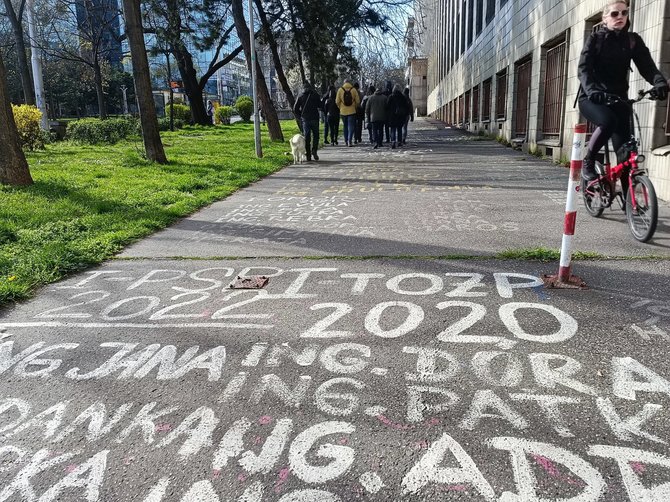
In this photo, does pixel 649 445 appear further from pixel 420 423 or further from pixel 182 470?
pixel 182 470

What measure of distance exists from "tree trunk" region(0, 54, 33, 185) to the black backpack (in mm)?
9976

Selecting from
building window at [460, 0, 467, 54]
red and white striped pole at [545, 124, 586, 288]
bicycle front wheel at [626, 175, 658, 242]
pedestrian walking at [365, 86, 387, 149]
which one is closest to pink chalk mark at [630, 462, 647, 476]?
red and white striped pole at [545, 124, 586, 288]

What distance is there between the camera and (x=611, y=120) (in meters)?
5.46

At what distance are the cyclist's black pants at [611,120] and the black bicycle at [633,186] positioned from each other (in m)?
0.07

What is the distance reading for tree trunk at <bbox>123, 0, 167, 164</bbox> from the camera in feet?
39.8

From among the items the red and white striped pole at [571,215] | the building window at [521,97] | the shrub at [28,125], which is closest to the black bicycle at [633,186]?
the red and white striped pole at [571,215]

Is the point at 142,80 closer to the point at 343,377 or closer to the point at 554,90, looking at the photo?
the point at 554,90

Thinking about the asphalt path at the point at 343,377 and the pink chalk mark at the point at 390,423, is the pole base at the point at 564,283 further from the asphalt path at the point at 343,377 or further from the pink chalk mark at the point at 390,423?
the pink chalk mark at the point at 390,423

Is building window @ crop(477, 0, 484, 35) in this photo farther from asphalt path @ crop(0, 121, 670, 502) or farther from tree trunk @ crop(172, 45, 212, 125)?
asphalt path @ crop(0, 121, 670, 502)

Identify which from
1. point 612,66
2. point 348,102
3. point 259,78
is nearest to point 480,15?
point 348,102

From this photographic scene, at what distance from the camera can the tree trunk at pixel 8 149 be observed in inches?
367

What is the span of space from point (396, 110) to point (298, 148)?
179 inches

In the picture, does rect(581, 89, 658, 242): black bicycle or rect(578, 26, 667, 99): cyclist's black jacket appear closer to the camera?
rect(581, 89, 658, 242): black bicycle

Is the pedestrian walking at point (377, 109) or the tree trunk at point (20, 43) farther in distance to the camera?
the tree trunk at point (20, 43)
